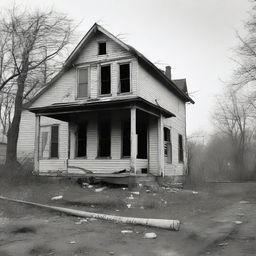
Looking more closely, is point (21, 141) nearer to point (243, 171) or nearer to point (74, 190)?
point (74, 190)

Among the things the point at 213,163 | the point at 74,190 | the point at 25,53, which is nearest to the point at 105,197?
the point at 74,190

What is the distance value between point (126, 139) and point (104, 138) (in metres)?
Answer: 1.19

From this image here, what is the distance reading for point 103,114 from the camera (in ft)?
64.3

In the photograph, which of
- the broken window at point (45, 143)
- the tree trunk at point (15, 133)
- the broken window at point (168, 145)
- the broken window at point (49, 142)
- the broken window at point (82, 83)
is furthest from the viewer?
the tree trunk at point (15, 133)

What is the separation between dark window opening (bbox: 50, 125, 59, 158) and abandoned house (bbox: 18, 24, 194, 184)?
0.06 meters

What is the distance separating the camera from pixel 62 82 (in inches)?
822

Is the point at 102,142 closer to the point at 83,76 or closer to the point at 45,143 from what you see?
the point at 83,76

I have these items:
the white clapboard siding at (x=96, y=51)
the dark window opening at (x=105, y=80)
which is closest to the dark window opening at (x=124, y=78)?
the white clapboard siding at (x=96, y=51)

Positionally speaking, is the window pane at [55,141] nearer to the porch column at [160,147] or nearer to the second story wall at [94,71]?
the second story wall at [94,71]

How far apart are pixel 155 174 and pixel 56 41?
12.9 meters

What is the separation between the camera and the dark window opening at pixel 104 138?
1947cm

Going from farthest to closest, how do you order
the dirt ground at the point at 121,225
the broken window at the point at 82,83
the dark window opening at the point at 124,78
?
the broken window at the point at 82,83, the dark window opening at the point at 124,78, the dirt ground at the point at 121,225

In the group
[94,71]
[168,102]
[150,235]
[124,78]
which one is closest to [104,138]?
[124,78]

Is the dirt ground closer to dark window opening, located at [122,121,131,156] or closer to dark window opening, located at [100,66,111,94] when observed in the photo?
dark window opening, located at [122,121,131,156]
